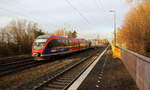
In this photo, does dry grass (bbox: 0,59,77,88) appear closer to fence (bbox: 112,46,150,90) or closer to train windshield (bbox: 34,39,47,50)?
train windshield (bbox: 34,39,47,50)

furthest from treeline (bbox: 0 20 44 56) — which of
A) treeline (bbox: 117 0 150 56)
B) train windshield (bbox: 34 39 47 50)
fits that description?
treeline (bbox: 117 0 150 56)

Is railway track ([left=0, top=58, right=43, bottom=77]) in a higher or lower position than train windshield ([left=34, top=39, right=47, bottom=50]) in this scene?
lower

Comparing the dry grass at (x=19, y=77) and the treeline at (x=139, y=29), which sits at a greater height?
the treeline at (x=139, y=29)

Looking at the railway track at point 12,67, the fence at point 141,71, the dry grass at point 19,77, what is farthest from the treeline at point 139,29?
the dry grass at point 19,77

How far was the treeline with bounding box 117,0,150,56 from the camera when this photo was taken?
19188 mm

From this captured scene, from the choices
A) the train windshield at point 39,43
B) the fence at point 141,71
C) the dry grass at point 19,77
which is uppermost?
the train windshield at point 39,43

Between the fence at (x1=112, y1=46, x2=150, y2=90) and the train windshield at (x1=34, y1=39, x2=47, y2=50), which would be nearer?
the fence at (x1=112, y1=46, x2=150, y2=90)

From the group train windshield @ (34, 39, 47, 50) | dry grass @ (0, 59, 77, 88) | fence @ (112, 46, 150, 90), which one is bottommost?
dry grass @ (0, 59, 77, 88)

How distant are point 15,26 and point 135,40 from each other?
24887 millimetres

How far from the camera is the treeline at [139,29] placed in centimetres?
1919

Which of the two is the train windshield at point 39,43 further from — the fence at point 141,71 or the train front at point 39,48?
the fence at point 141,71

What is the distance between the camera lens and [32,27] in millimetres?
33844

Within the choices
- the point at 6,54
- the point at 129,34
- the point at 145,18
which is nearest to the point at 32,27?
the point at 6,54

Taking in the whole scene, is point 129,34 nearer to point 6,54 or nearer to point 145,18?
point 145,18
